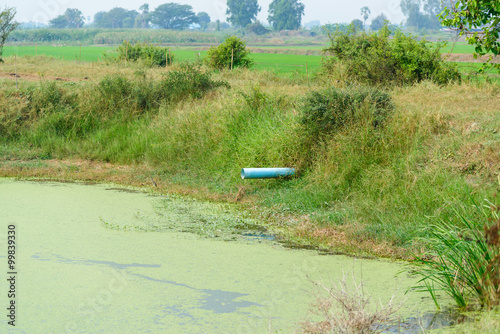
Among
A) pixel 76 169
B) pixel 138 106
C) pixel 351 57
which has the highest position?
pixel 351 57

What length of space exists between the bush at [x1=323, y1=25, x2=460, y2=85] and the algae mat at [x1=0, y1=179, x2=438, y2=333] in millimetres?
7390

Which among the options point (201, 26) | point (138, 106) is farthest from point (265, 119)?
point (201, 26)

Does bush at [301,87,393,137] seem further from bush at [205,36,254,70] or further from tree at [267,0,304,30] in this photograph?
tree at [267,0,304,30]

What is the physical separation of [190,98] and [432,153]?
5.82m

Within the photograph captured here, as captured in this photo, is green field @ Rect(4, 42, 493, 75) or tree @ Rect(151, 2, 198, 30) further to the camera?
tree @ Rect(151, 2, 198, 30)

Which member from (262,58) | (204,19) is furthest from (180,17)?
(262,58)

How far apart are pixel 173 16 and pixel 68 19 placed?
17.0 metres

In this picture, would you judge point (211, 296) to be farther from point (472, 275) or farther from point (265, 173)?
point (265, 173)

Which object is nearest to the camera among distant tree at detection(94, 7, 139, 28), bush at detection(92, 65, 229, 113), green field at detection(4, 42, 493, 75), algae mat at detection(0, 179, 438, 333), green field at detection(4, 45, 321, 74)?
algae mat at detection(0, 179, 438, 333)

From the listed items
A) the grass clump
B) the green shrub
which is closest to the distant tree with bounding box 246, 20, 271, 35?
the green shrub

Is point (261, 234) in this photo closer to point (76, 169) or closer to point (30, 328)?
point (30, 328)

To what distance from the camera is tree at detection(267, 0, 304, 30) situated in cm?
8581

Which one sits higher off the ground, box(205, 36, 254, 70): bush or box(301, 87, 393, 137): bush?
box(205, 36, 254, 70): bush

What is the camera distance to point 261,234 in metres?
6.70
